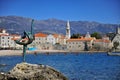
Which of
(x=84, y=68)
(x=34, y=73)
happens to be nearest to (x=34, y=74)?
(x=34, y=73)

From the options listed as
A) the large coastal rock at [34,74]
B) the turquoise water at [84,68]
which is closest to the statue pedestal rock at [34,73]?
the large coastal rock at [34,74]

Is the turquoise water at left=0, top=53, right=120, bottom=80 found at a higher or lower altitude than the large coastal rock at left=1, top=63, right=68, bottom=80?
A: lower

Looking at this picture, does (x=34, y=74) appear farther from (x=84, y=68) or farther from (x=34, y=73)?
(x=84, y=68)

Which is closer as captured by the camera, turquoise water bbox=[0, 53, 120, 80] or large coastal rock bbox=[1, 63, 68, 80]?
large coastal rock bbox=[1, 63, 68, 80]

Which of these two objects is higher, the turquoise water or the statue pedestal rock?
the statue pedestal rock

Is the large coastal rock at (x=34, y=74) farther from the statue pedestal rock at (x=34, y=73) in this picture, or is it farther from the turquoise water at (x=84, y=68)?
the turquoise water at (x=84, y=68)

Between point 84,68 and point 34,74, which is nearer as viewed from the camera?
point 34,74

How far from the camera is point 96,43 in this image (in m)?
103

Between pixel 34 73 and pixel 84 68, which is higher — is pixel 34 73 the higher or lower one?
the higher one

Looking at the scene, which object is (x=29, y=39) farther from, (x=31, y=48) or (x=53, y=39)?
(x=53, y=39)

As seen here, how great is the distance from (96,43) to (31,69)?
3706 inches

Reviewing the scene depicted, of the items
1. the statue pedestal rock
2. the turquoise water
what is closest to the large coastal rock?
the statue pedestal rock

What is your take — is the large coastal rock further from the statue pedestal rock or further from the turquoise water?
the turquoise water

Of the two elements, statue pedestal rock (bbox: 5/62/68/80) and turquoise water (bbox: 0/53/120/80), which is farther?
turquoise water (bbox: 0/53/120/80)
